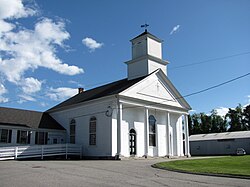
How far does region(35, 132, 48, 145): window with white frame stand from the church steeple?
11305 mm

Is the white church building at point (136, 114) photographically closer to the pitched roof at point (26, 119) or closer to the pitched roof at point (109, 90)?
the pitched roof at point (109, 90)

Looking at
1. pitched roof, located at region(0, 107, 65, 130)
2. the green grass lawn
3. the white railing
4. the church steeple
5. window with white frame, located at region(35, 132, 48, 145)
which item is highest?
the church steeple

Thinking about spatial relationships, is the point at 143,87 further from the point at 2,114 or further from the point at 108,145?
the point at 2,114

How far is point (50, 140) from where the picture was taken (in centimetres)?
3244

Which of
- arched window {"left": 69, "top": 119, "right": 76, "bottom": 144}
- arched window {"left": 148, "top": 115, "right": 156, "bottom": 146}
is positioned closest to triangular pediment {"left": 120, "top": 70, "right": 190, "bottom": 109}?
arched window {"left": 148, "top": 115, "right": 156, "bottom": 146}

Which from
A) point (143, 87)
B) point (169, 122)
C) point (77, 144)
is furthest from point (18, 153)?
point (169, 122)

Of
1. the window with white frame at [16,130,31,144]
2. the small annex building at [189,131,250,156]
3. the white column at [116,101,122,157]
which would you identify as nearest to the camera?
the white column at [116,101,122,157]

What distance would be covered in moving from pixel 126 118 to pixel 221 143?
1032 inches

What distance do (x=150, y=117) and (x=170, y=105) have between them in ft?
10.6

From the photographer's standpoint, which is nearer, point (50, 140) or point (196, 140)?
point (50, 140)

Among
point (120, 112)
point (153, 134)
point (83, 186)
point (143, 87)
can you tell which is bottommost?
point (83, 186)

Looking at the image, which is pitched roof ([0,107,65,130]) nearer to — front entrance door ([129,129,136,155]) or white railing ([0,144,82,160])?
white railing ([0,144,82,160])

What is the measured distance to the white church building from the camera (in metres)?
27.4

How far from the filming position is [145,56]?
3256 cm
